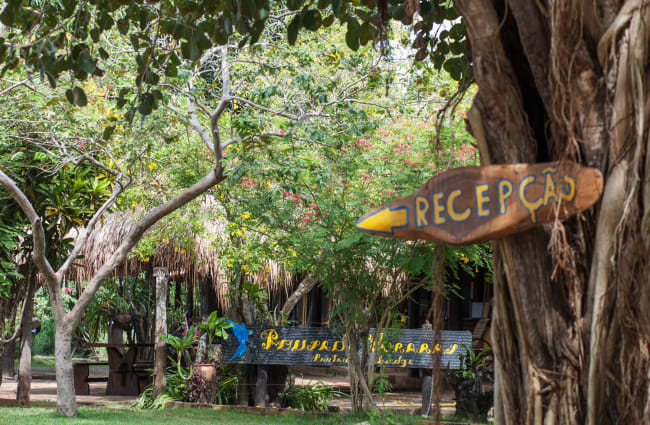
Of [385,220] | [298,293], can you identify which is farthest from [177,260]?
[385,220]

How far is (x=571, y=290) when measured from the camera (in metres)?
1.74

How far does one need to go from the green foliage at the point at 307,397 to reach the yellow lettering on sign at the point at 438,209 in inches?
324

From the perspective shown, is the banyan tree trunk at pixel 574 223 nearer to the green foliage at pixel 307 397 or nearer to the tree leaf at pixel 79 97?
the tree leaf at pixel 79 97

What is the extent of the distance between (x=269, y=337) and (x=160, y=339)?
66.2 inches

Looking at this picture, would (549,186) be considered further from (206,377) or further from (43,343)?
(43,343)

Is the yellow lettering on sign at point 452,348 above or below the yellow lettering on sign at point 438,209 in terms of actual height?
below

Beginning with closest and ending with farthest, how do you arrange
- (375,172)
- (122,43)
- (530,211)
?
1. (530,211)
2. (122,43)
3. (375,172)

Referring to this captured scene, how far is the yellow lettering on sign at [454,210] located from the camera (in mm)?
1701

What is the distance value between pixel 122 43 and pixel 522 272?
275 inches

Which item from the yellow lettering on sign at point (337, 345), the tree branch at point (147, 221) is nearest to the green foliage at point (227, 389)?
the yellow lettering on sign at point (337, 345)

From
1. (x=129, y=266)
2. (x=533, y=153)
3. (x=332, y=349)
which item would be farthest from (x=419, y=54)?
(x=129, y=266)

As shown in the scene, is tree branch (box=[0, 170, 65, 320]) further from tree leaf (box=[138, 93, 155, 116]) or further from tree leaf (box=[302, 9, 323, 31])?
tree leaf (box=[302, 9, 323, 31])

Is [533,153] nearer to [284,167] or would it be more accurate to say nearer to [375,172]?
[284,167]

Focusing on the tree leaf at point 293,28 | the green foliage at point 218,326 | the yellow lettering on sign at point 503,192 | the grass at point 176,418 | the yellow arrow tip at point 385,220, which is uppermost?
the tree leaf at point 293,28
